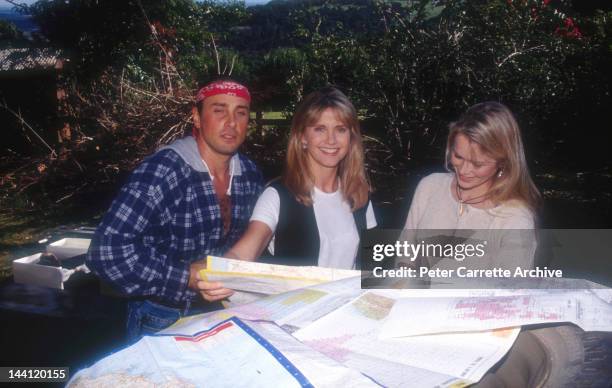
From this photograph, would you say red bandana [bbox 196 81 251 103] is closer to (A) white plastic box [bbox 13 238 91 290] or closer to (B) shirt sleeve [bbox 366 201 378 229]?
(B) shirt sleeve [bbox 366 201 378 229]

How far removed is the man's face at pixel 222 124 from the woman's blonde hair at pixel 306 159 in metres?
0.30

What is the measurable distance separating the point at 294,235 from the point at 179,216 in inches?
20.4

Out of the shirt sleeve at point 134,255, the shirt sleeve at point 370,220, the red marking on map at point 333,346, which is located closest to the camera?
the red marking on map at point 333,346

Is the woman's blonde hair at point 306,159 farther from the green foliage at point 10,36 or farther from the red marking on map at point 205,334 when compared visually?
the green foliage at point 10,36

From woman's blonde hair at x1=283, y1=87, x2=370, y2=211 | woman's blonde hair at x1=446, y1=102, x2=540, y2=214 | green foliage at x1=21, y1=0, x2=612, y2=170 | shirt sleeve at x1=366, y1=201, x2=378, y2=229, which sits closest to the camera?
woman's blonde hair at x1=446, y1=102, x2=540, y2=214

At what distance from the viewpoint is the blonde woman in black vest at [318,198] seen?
7.03ft

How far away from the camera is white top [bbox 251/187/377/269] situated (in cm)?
214

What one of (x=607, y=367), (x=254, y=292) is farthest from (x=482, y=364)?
(x=254, y=292)

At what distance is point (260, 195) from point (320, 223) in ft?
1.01

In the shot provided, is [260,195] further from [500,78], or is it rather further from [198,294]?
[500,78]

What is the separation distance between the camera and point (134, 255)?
1778 mm

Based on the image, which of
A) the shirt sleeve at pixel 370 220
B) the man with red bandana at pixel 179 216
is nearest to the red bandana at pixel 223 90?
the man with red bandana at pixel 179 216

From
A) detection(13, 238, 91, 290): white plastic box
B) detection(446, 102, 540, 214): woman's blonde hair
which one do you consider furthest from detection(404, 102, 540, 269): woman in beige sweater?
detection(13, 238, 91, 290): white plastic box

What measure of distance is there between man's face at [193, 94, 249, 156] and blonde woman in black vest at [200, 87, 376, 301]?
0.91 feet
